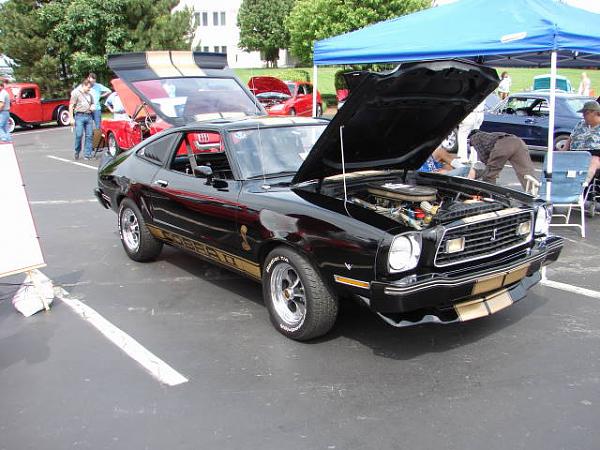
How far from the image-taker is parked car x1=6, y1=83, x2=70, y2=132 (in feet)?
68.3

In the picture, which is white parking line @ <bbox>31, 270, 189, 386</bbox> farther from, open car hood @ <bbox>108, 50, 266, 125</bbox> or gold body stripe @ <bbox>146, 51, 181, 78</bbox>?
gold body stripe @ <bbox>146, 51, 181, 78</bbox>

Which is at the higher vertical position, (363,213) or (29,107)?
(29,107)

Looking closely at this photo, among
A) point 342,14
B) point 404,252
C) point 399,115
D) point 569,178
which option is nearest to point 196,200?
point 399,115

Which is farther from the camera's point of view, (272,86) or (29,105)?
(272,86)

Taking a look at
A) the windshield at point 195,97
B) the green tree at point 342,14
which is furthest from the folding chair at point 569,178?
the green tree at point 342,14

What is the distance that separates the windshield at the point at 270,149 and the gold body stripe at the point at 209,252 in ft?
2.18

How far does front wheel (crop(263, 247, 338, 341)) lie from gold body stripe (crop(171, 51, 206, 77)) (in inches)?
262

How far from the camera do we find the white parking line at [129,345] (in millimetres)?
3639

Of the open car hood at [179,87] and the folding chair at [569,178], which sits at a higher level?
the open car hood at [179,87]

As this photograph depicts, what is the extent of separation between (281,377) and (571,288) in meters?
2.99

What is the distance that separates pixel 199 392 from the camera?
11.3 ft

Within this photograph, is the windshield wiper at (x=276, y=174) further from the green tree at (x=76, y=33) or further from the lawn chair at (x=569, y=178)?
the green tree at (x=76, y=33)

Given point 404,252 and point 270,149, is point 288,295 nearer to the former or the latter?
point 404,252

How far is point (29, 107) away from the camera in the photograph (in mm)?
21266
